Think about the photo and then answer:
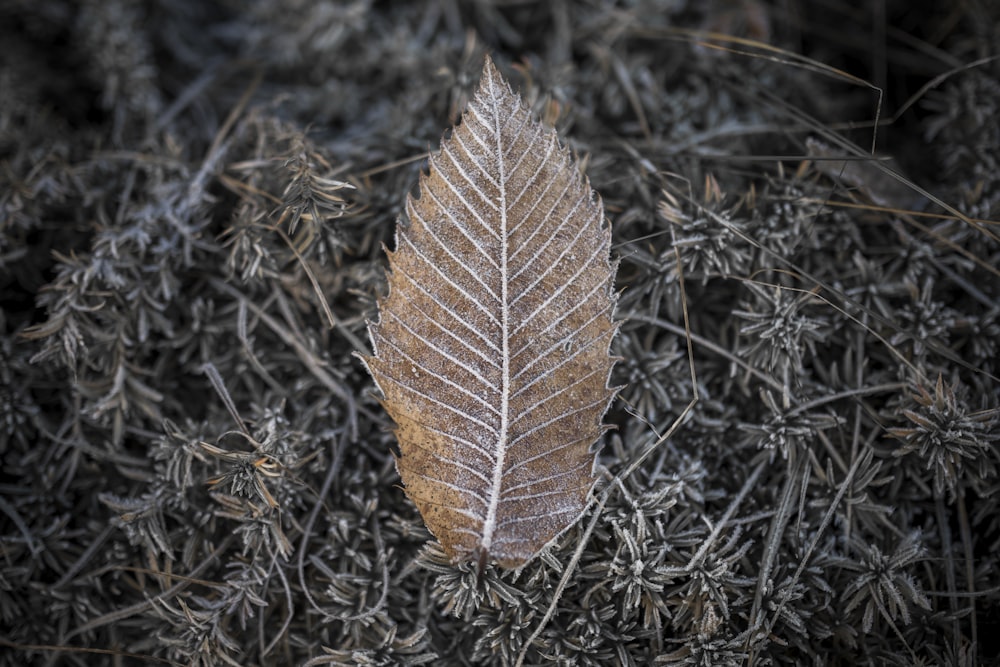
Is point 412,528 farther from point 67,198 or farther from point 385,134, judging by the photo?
point 67,198

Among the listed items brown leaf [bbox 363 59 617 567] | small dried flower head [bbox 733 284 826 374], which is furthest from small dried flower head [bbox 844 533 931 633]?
brown leaf [bbox 363 59 617 567]

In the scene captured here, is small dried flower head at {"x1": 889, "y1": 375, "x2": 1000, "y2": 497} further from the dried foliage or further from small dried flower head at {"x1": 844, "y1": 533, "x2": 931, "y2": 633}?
small dried flower head at {"x1": 844, "y1": 533, "x2": 931, "y2": 633}

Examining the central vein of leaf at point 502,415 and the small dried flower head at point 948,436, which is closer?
the central vein of leaf at point 502,415

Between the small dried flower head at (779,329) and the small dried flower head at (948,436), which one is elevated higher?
the small dried flower head at (779,329)

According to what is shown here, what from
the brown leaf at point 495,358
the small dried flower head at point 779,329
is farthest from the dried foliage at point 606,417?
the brown leaf at point 495,358

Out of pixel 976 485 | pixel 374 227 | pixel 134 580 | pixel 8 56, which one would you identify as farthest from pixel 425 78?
pixel 976 485

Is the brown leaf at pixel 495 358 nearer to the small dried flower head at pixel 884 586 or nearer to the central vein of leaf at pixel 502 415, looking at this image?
the central vein of leaf at pixel 502 415
